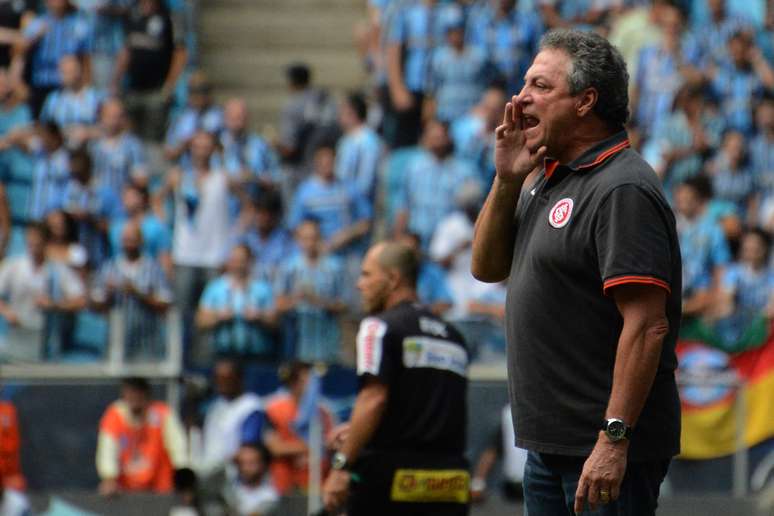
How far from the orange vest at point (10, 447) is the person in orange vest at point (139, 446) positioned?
1.93 ft

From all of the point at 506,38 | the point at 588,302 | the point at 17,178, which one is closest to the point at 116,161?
the point at 17,178

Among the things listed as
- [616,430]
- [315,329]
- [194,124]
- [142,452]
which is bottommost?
[142,452]

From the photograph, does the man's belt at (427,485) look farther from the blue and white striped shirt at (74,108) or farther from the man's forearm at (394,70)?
the blue and white striped shirt at (74,108)

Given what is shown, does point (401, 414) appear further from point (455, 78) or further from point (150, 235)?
point (455, 78)

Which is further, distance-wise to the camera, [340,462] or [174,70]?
[174,70]

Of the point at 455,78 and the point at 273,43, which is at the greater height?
the point at 273,43

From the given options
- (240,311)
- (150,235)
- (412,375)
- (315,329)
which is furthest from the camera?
(150,235)

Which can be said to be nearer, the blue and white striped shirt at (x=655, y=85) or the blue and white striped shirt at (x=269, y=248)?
the blue and white striped shirt at (x=269, y=248)

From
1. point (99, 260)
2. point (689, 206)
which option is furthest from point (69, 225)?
point (689, 206)

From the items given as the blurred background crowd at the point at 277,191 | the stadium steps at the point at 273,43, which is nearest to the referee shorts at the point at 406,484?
the blurred background crowd at the point at 277,191

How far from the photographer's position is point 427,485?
6930mm

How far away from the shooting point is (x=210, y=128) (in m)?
14.7

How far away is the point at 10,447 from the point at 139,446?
3.06ft

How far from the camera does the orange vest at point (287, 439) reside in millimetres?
11180
